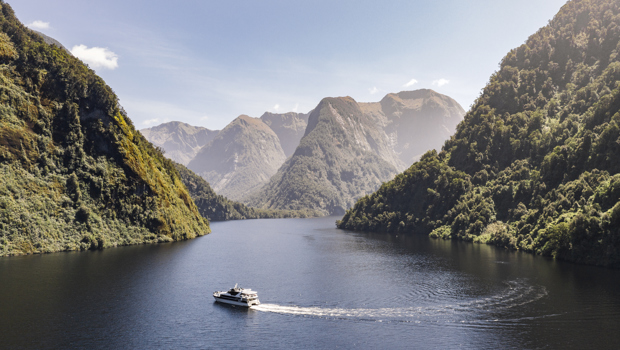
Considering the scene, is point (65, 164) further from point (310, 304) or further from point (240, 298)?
point (310, 304)

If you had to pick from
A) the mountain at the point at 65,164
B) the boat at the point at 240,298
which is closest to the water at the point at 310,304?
the boat at the point at 240,298

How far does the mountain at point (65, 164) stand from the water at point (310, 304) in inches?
648

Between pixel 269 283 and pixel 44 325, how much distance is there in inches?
1966

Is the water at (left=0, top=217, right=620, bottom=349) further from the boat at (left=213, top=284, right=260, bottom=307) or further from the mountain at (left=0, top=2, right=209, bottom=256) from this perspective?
the mountain at (left=0, top=2, right=209, bottom=256)

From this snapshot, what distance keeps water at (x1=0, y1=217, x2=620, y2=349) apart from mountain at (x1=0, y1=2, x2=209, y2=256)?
16.5m

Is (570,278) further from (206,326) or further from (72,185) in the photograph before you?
(72,185)

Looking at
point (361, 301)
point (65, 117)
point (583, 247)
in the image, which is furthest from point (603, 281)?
point (65, 117)

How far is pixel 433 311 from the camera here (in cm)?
7738

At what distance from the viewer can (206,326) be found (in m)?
69.9

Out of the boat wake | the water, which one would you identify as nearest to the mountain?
the water

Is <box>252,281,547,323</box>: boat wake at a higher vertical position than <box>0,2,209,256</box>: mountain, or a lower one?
lower

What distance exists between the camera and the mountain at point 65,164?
132 metres

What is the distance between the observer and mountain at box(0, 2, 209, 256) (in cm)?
13175

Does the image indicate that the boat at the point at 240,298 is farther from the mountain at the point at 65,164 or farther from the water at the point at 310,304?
the mountain at the point at 65,164
